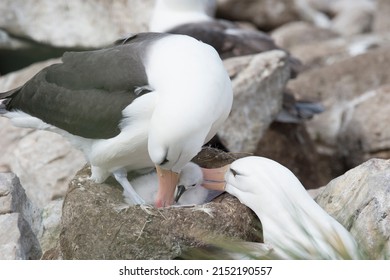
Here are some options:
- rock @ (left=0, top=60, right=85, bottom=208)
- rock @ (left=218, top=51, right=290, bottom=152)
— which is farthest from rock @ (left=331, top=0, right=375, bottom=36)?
rock @ (left=0, top=60, right=85, bottom=208)

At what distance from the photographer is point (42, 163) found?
913 centimetres

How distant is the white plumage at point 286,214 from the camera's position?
5723 mm

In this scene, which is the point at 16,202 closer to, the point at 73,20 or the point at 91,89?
the point at 91,89

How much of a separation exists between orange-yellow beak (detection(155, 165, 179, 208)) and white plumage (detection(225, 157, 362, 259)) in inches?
13.5

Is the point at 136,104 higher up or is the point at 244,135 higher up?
the point at 136,104

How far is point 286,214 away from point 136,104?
109cm

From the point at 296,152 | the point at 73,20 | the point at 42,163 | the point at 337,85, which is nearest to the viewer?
the point at 42,163

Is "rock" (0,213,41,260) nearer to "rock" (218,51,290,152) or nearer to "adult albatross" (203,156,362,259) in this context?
"adult albatross" (203,156,362,259)

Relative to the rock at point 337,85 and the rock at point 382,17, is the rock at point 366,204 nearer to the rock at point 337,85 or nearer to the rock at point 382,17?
the rock at point 337,85

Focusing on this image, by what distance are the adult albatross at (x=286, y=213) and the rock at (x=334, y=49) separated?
22.7 feet

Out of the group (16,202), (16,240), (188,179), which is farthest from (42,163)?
(16,240)

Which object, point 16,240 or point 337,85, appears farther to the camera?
point 337,85
